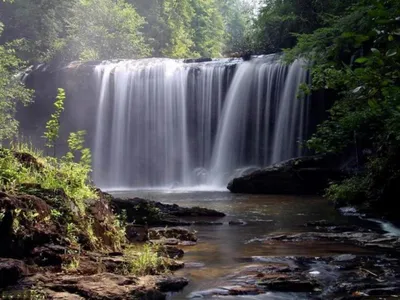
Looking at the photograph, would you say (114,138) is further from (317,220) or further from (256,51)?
(317,220)

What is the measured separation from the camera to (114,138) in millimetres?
27375

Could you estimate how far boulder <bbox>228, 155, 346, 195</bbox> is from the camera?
731 inches

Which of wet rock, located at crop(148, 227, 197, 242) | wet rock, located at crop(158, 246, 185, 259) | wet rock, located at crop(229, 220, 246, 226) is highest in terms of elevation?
wet rock, located at crop(229, 220, 246, 226)

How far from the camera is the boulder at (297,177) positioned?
18562mm

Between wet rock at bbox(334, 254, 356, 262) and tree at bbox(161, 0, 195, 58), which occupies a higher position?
tree at bbox(161, 0, 195, 58)

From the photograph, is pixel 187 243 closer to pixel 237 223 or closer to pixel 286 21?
pixel 237 223

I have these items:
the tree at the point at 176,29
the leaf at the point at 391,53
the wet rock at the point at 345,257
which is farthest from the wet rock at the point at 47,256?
the tree at the point at 176,29

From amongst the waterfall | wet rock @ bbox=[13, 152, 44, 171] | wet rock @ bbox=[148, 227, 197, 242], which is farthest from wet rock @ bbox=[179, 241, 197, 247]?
the waterfall

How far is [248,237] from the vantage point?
9.20 meters

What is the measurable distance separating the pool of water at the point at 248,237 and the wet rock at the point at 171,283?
0.25 ft

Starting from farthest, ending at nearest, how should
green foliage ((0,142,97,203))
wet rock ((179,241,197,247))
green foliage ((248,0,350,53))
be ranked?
green foliage ((248,0,350,53)) < wet rock ((179,241,197,247)) < green foliage ((0,142,97,203))

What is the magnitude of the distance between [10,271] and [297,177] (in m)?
14.5

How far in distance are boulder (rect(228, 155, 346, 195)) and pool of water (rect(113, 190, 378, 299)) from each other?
2118mm

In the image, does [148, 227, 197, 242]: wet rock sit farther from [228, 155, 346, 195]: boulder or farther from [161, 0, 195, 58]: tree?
[161, 0, 195, 58]: tree
